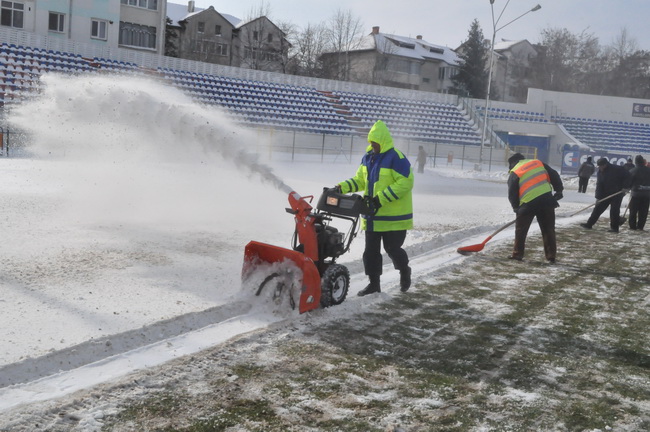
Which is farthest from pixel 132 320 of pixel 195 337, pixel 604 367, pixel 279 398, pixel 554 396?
pixel 604 367

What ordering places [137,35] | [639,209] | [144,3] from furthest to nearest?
[137,35] < [144,3] < [639,209]

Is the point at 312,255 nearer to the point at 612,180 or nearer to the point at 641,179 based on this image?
the point at 612,180

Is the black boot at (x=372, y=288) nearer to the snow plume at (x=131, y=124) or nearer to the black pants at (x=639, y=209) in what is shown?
the snow plume at (x=131, y=124)

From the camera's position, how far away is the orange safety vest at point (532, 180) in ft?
28.9

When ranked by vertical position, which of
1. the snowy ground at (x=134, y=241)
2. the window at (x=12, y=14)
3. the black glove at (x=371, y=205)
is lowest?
the snowy ground at (x=134, y=241)

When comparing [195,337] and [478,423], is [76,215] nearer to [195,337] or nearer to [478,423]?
[195,337]

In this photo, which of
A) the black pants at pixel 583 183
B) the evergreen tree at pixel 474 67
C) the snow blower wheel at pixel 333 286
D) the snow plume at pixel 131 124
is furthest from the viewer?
the evergreen tree at pixel 474 67

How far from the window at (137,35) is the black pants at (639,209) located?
34897 mm

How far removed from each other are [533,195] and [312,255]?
4475mm

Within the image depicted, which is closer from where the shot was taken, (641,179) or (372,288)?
(372,288)

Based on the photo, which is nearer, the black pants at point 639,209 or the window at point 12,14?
the black pants at point 639,209

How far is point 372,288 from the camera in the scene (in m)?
6.41

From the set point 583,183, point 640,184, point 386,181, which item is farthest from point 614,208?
point 583,183

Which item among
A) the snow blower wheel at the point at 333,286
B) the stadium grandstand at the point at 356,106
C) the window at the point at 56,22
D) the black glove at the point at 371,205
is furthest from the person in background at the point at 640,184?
the window at the point at 56,22
